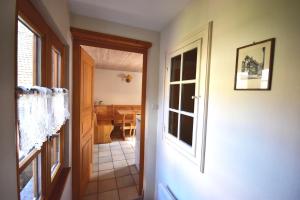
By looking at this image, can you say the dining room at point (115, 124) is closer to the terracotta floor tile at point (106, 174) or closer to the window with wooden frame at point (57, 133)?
the terracotta floor tile at point (106, 174)

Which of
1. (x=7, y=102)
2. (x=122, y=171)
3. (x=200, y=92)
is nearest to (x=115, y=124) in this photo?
(x=122, y=171)

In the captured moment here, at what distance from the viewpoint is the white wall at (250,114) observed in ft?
2.03

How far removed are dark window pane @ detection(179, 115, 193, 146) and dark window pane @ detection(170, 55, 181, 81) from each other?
0.46m

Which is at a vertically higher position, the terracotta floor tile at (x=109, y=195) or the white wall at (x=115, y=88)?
the white wall at (x=115, y=88)

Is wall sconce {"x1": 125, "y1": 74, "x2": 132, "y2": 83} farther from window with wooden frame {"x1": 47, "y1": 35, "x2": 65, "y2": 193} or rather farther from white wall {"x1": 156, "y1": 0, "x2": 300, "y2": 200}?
white wall {"x1": 156, "y1": 0, "x2": 300, "y2": 200}

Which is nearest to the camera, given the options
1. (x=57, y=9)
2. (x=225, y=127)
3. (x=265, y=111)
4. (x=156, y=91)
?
(x=265, y=111)

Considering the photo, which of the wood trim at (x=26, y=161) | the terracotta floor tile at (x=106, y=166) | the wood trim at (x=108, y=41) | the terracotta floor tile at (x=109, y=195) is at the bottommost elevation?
the terracotta floor tile at (x=109, y=195)

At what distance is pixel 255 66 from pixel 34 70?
131 centimetres

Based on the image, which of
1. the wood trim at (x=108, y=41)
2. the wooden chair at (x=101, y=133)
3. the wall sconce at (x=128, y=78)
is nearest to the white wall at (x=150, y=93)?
the wood trim at (x=108, y=41)

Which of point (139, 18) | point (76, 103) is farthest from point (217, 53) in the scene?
point (76, 103)

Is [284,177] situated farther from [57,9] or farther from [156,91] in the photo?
[57,9]

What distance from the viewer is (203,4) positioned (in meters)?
1.18

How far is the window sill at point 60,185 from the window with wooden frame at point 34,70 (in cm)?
2

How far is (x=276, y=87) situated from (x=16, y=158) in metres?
1.19
